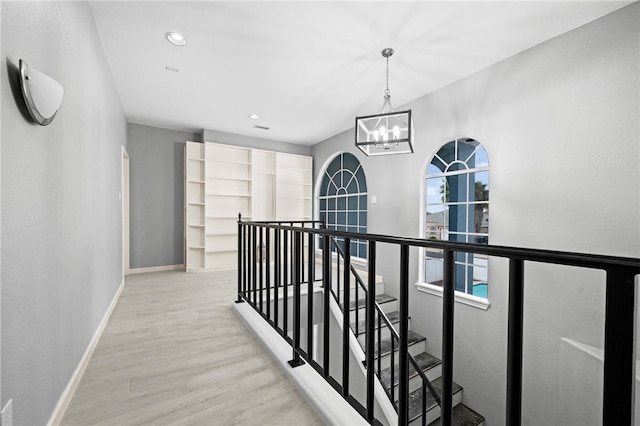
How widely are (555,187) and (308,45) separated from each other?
2.62 meters

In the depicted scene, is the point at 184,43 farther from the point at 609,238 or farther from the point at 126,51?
the point at 609,238

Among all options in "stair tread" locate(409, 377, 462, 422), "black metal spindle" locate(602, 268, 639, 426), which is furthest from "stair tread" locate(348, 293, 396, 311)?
"black metal spindle" locate(602, 268, 639, 426)

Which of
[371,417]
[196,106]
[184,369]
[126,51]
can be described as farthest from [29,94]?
[196,106]

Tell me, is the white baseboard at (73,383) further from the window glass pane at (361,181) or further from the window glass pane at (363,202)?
the window glass pane at (361,181)

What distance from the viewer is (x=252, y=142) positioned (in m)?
5.66

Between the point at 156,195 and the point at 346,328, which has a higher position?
the point at 156,195

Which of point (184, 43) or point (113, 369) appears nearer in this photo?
point (113, 369)

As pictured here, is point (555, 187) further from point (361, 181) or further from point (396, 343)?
point (361, 181)

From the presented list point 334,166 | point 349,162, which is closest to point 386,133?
point 349,162

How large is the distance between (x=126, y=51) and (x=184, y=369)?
9.61 ft

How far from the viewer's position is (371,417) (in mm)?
1094

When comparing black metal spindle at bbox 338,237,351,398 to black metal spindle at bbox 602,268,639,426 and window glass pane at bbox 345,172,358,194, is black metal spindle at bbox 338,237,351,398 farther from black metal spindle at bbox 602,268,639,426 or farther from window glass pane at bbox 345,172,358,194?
window glass pane at bbox 345,172,358,194

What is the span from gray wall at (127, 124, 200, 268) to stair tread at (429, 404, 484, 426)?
16.0 ft

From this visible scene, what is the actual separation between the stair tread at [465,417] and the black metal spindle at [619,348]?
9.82 ft
